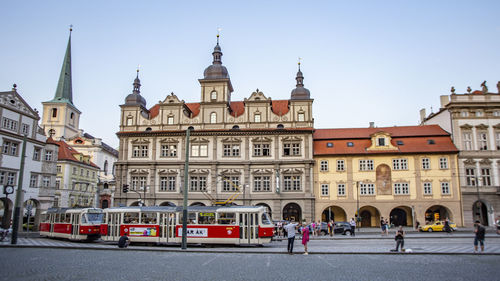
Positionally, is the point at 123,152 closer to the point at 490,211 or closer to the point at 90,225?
the point at 90,225

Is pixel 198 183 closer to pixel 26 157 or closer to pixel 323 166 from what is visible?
pixel 323 166

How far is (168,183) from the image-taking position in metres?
47.2

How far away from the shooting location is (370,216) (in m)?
47.4

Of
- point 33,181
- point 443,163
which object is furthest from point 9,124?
point 443,163

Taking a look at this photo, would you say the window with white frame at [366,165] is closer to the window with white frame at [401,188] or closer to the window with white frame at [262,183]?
the window with white frame at [401,188]

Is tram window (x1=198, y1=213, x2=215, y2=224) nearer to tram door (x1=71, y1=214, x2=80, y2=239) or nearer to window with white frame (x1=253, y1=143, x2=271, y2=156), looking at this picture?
tram door (x1=71, y1=214, x2=80, y2=239)

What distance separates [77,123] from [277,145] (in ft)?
218

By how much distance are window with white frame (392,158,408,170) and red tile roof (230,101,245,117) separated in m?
19.7

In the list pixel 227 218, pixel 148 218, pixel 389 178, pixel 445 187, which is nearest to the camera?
pixel 227 218

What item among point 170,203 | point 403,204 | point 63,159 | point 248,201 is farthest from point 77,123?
point 403,204

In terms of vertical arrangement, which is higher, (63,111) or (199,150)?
(63,111)

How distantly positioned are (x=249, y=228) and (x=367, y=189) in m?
24.9

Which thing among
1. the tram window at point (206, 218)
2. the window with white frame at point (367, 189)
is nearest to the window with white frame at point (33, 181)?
the tram window at point (206, 218)

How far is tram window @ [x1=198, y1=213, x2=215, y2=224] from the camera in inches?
1019
